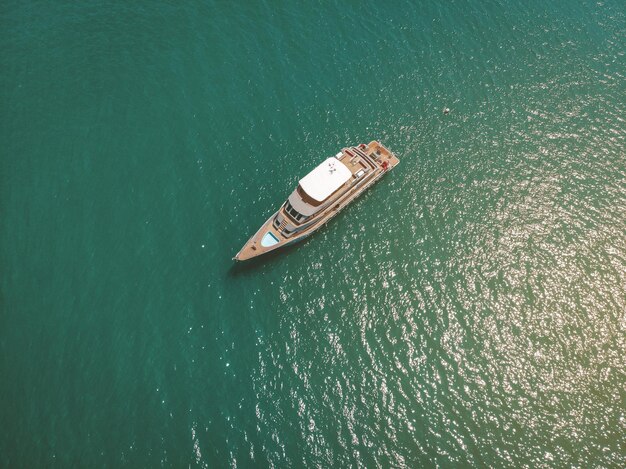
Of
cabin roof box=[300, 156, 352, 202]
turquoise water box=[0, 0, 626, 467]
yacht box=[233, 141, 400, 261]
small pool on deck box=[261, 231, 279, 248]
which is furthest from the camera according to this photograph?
cabin roof box=[300, 156, 352, 202]

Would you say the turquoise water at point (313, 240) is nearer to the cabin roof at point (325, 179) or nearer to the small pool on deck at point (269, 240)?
the small pool on deck at point (269, 240)

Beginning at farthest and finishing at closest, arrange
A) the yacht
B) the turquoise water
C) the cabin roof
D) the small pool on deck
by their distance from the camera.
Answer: the cabin roof → the yacht → the small pool on deck → the turquoise water

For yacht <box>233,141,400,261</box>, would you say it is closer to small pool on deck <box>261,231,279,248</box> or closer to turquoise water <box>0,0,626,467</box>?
small pool on deck <box>261,231,279,248</box>

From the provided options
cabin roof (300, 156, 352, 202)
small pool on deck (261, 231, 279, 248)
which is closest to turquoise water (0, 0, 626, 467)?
small pool on deck (261, 231, 279, 248)

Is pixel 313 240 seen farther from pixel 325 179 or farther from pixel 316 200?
pixel 325 179

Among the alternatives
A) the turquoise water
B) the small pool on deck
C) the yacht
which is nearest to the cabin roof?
the yacht

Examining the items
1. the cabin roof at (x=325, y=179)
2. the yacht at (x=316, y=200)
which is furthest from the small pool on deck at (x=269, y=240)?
the cabin roof at (x=325, y=179)

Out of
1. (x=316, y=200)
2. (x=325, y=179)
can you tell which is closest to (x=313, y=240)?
(x=316, y=200)

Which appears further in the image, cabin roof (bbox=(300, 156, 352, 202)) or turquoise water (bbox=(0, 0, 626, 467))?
cabin roof (bbox=(300, 156, 352, 202))

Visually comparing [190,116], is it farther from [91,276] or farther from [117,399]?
[117,399]
